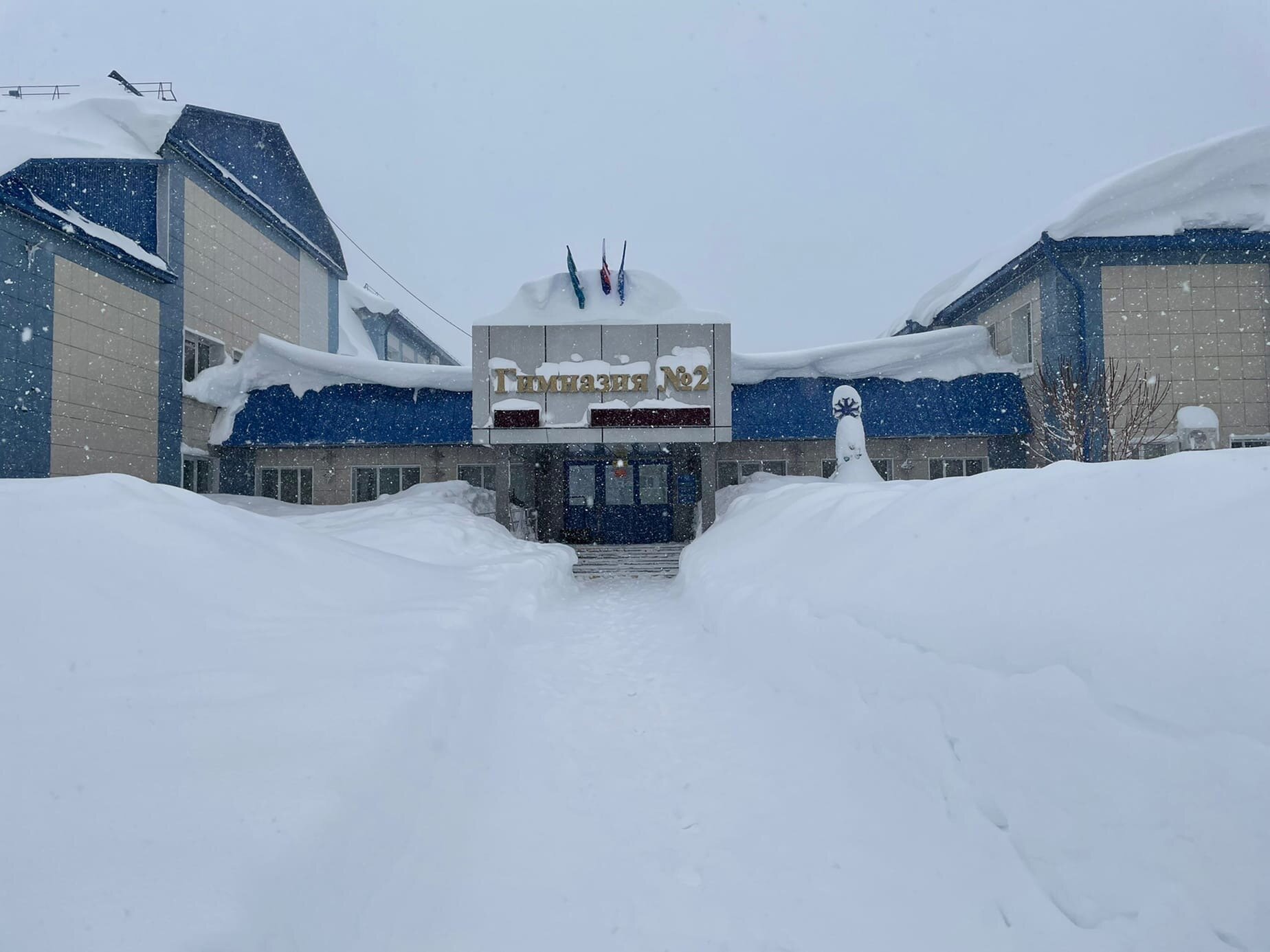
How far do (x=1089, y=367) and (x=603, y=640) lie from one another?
14019mm

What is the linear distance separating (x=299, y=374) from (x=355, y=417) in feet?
6.17

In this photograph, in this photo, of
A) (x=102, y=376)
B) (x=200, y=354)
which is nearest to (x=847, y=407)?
(x=102, y=376)

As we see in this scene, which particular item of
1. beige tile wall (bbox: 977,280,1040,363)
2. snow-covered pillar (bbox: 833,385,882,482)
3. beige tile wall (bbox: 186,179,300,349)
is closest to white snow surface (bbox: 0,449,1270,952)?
snow-covered pillar (bbox: 833,385,882,482)

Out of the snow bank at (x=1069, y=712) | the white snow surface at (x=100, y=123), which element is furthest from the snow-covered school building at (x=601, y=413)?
the snow bank at (x=1069, y=712)

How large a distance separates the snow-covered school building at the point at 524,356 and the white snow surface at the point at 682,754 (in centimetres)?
888

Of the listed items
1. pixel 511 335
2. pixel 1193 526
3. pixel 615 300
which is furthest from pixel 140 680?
pixel 615 300

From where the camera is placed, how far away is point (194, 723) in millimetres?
2529

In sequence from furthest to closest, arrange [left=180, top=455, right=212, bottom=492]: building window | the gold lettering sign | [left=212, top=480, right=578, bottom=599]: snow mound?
[left=180, top=455, right=212, bottom=492]: building window, the gold lettering sign, [left=212, top=480, right=578, bottom=599]: snow mound

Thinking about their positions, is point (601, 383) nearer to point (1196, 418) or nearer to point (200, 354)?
point (200, 354)

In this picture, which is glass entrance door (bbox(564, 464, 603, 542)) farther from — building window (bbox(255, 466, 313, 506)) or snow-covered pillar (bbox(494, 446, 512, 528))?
building window (bbox(255, 466, 313, 506))

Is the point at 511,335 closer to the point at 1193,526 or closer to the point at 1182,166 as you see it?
the point at 1193,526

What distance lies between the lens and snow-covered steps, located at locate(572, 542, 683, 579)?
13414 mm

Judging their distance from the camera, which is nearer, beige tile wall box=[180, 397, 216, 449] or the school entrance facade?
the school entrance facade

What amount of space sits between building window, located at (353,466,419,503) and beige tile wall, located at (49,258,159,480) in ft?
15.3
